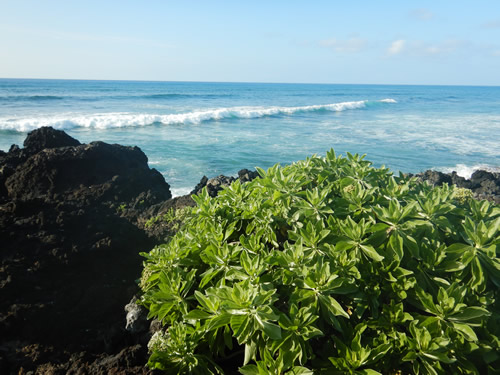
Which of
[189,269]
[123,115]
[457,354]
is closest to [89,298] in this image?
[189,269]

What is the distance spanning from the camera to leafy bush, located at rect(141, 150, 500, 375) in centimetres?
201

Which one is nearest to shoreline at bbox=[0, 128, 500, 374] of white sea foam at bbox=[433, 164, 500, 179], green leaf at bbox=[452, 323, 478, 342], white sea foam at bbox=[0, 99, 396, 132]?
green leaf at bbox=[452, 323, 478, 342]

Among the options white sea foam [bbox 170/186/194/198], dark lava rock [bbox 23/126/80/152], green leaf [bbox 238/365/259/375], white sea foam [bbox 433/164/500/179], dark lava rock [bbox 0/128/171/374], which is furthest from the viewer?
white sea foam [bbox 433/164/500/179]

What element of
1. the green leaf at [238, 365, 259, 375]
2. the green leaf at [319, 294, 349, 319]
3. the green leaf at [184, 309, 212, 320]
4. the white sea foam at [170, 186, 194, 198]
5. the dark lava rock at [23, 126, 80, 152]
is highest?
the dark lava rock at [23, 126, 80, 152]

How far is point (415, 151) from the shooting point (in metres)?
18.8

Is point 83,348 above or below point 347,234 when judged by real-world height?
below

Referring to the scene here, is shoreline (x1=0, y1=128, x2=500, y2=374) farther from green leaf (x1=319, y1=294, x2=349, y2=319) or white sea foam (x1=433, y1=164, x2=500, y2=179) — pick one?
white sea foam (x1=433, y1=164, x2=500, y2=179)

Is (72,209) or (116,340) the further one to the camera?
(72,209)

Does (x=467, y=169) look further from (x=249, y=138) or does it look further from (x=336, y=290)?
(x=336, y=290)

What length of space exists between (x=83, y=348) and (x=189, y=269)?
1.48 meters

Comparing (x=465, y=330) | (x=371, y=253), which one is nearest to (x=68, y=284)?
(x=371, y=253)

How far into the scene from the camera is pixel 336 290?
212 cm

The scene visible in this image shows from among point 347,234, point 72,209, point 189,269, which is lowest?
point 72,209

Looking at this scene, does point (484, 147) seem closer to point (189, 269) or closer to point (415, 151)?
point (415, 151)
